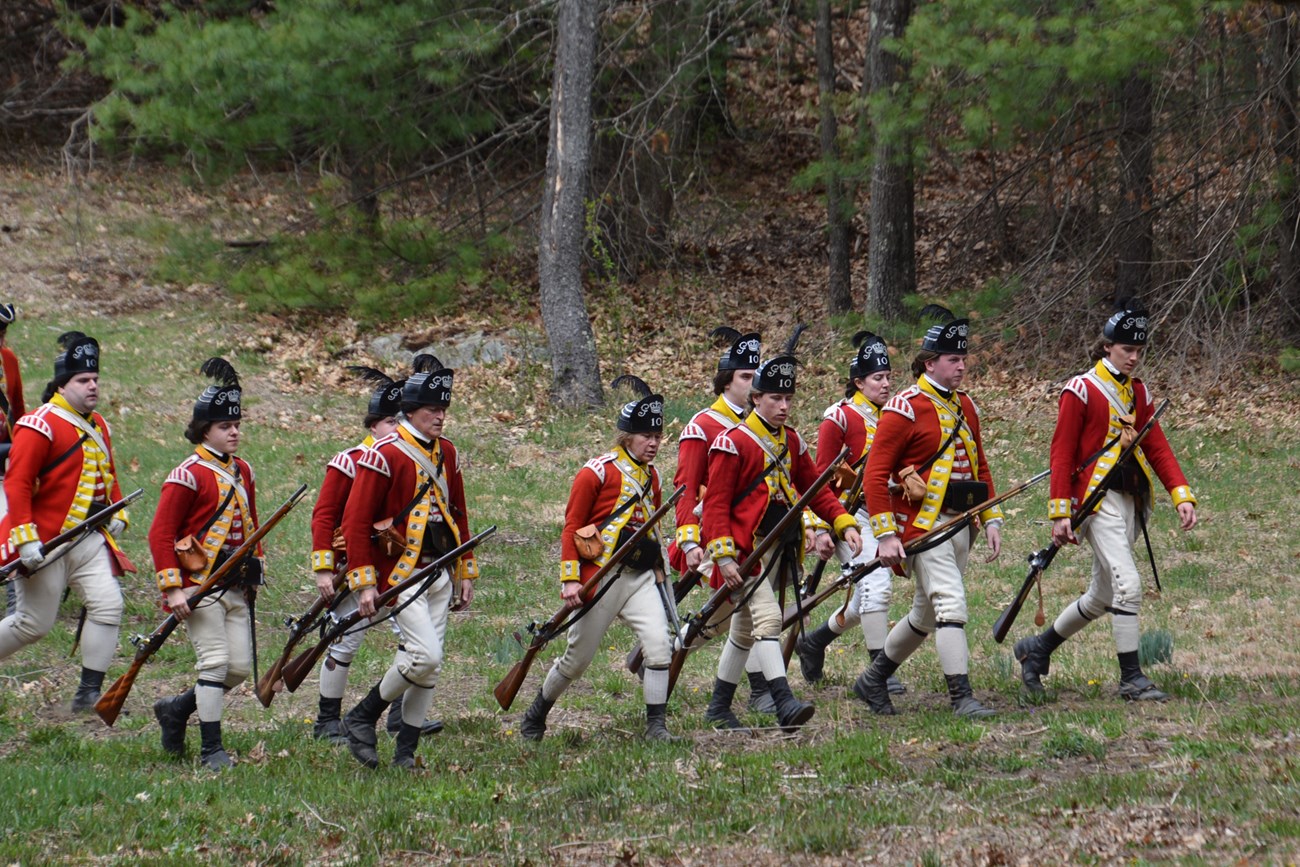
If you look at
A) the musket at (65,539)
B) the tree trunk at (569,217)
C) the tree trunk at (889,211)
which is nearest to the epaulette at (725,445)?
the musket at (65,539)

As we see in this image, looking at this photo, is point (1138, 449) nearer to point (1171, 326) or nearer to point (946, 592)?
point (946, 592)

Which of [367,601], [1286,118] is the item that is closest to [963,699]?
[367,601]

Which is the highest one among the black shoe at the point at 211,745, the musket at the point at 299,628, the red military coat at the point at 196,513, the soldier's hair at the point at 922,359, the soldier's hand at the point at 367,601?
the soldier's hair at the point at 922,359

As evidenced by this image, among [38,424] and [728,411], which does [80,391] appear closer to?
[38,424]

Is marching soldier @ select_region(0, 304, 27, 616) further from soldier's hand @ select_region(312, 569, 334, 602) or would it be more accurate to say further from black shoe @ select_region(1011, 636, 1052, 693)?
black shoe @ select_region(1011, 636, 1052, 693)

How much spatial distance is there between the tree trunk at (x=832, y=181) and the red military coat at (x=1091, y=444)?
12.0 m

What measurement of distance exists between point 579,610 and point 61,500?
3.22 meters

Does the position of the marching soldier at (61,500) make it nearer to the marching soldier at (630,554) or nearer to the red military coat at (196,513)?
the red military coat at (196,513)

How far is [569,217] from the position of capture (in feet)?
64.8

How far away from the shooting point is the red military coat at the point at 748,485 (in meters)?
8.30

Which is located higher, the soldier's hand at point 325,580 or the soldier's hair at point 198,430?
the soldier's hair at point 198,430

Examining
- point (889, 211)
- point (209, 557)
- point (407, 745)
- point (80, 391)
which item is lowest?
point (407, 745)

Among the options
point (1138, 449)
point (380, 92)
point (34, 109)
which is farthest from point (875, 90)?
point (34, 109)

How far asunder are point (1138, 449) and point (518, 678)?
395cm
